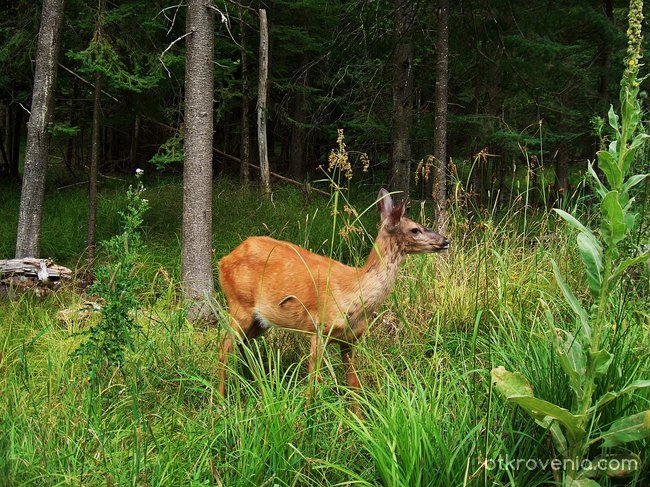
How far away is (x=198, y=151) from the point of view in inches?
285

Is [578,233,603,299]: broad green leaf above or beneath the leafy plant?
above

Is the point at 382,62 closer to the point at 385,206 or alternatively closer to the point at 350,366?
the point at 385,206

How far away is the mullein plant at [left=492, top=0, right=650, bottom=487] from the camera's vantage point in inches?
97.6

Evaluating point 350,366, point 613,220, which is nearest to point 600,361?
point 613,220

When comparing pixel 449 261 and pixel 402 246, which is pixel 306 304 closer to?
pixel 402 246

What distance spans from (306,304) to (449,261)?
1646mm

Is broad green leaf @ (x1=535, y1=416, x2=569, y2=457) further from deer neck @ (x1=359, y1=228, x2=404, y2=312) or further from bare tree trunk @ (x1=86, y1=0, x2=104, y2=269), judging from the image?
bare tree trunk @ (x1=86, y1=0, x2=104, y2=269)

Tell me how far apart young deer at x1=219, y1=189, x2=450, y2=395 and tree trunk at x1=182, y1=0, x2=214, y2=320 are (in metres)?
1.87

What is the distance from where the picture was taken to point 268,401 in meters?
3.34

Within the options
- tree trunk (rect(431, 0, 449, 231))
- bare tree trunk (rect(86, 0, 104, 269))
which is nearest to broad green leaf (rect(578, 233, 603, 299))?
tree trunk (rect(431, 0, 449, 231))

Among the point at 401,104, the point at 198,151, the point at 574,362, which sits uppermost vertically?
the point at 401,104

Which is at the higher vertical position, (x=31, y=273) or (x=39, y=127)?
(x=39, y=127)

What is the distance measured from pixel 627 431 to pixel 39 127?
27.3ft

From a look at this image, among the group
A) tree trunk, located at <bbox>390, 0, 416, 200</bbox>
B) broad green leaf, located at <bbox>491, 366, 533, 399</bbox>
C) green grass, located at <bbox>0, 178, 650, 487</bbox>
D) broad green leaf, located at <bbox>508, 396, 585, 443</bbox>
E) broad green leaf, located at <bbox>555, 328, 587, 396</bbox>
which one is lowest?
green grass, located at <bbox>0, 178, 650, 487</bbox>
